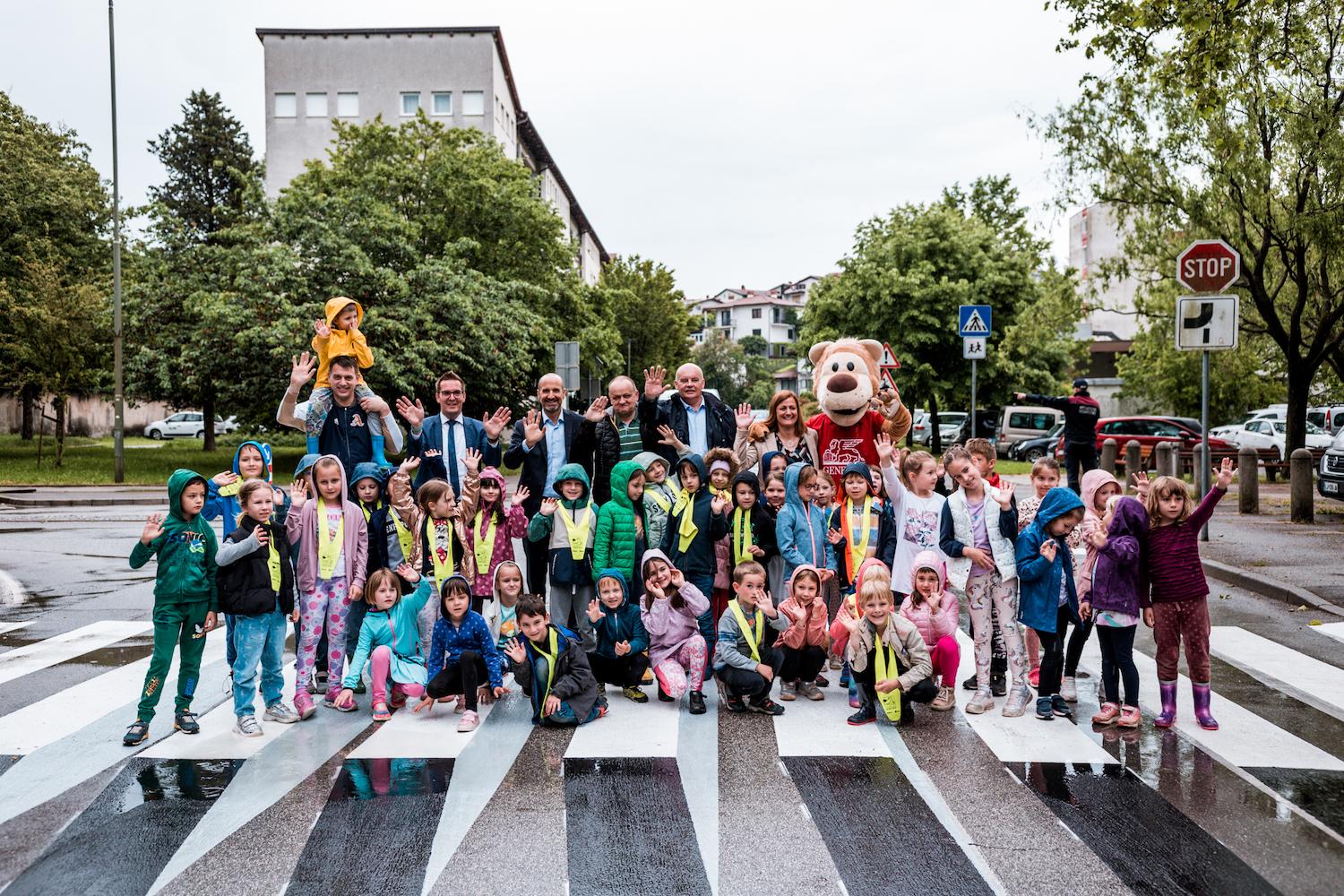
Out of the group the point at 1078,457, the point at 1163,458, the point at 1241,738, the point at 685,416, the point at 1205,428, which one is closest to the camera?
the point at 1241,738

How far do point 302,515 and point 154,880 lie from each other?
2854 mm

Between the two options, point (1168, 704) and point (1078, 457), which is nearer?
point (1168, 704)

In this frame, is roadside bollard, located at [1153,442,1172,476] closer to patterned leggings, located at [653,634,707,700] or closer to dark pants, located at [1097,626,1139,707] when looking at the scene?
dark pants, located at [1097,626,1139,707]

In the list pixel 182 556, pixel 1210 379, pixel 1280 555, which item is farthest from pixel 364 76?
pixel 182 556

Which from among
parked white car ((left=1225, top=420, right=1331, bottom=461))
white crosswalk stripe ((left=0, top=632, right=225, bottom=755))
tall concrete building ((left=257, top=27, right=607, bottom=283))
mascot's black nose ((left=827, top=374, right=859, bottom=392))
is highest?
tall concrete building ((left=257, top=27, right=607, bottom=283))

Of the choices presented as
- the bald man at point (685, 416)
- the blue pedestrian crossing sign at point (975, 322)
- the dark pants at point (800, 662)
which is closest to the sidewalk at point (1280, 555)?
the blue pedestrian crossing sign at point (975, 322)

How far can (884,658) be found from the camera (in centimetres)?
636

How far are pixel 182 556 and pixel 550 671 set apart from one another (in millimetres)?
2167

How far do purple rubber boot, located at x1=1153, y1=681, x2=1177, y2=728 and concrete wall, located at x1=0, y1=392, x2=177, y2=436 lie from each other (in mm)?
51805

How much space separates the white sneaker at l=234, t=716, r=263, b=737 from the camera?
599 cm

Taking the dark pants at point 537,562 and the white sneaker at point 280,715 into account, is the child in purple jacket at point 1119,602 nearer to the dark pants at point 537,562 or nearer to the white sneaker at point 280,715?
the dark pants at point 537,562

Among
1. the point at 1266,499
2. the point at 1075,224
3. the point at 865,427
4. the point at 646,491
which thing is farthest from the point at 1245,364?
the point at 1075,224

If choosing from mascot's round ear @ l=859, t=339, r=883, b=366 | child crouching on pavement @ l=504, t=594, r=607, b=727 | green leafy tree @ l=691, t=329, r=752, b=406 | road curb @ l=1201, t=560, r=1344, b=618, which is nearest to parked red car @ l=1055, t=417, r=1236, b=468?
road curb @ l=1201, t=560, r=1344, b=618

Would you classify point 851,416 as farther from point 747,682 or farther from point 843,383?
point 747,682
